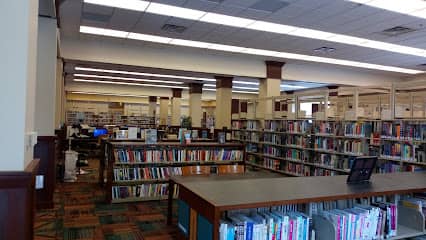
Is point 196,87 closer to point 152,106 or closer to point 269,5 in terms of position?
point 152,106

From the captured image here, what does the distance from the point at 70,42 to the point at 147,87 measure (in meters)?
9.41

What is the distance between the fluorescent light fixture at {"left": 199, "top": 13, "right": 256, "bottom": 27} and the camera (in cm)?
612

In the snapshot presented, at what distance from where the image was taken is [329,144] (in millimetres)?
6707

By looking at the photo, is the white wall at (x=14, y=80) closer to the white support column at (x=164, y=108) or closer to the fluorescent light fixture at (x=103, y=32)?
the fluorescent light fixture at (x=103, y=32)

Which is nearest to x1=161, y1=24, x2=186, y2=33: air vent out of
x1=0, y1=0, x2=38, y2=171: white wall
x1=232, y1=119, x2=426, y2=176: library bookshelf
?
x1=232, y1=119, x2=426, y2=176: library bookshelf

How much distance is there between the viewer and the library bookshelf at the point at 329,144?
5.20 m

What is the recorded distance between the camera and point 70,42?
27.1 feet

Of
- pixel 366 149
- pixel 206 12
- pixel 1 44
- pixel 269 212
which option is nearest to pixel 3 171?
pixel 1 44

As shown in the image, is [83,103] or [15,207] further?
[83,103]

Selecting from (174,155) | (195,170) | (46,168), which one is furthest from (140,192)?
(46,168)

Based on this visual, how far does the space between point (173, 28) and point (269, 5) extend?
2351mm

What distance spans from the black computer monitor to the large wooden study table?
3.4 inches

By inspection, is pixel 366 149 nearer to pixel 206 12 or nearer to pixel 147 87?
pixel 206 12

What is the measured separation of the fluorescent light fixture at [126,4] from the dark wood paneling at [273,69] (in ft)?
17.6
